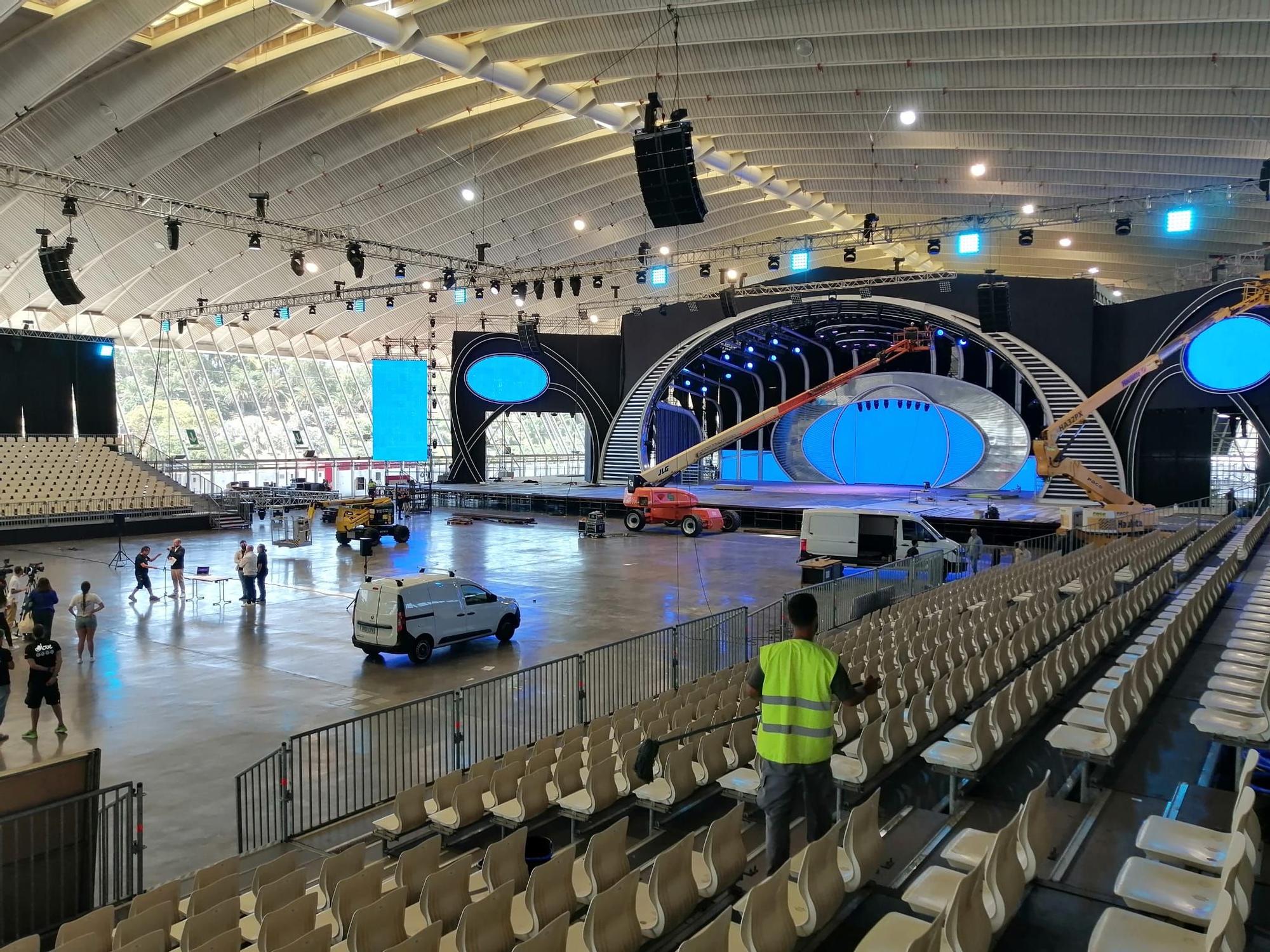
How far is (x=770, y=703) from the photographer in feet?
16.2

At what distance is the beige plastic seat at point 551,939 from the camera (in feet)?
12.2

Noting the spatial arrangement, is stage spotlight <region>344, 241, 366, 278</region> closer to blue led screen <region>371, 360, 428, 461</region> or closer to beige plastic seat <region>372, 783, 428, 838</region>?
blue led screen <region>371, 360, 428, 461</region>

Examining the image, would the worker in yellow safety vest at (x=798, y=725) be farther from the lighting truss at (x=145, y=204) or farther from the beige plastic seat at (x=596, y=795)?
the lighting truss at (x=145, y=204)

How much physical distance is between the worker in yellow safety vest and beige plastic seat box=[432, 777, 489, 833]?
261cm

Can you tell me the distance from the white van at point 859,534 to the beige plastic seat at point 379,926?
18103 millimetres

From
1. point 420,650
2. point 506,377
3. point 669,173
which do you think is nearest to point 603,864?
point 420,650

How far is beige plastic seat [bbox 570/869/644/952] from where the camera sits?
4.02 m

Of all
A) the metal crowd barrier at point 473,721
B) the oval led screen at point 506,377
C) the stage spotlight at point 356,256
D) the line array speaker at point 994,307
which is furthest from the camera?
the oval led screen at point 506,377

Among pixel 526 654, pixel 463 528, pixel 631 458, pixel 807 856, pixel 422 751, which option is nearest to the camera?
pixel 807 856

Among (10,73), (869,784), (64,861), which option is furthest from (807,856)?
(10,73)

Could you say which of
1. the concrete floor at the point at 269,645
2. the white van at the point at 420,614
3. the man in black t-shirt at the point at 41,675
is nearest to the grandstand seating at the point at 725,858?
the concrete floor at the point at 269,645

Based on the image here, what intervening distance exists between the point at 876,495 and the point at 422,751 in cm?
3139

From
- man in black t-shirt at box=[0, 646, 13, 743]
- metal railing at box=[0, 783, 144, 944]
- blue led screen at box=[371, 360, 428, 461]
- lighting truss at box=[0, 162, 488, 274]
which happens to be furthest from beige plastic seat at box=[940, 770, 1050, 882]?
blue led screen at box=[371, 360, 428, 461]

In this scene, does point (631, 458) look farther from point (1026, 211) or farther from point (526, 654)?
→ point (526, 654)
